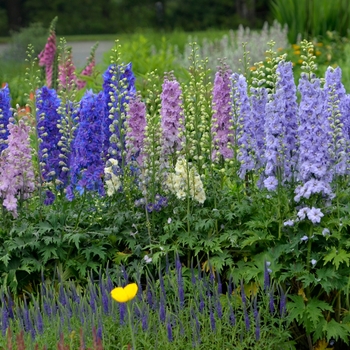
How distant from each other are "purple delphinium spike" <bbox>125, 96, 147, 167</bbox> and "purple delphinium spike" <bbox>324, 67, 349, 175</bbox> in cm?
126

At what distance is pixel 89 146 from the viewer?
521 centimetres

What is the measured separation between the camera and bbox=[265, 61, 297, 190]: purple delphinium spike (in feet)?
15.1

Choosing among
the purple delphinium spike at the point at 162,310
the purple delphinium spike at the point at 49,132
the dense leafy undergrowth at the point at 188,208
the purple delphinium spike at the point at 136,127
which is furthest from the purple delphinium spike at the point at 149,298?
the purple delphinium spike at the point at 49,132

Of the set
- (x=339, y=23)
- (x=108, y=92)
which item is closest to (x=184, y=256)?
(x=108, y=92)

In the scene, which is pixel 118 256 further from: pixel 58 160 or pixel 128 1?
pixel 128 1

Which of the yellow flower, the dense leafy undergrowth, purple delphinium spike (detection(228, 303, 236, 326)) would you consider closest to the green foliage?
the dense leafy undergrowth

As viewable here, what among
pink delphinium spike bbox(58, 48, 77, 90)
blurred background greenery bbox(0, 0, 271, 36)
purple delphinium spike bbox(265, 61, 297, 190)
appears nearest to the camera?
purple delphinium spike bbox(265, 61, 297, 190)

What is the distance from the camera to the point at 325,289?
4391 mm

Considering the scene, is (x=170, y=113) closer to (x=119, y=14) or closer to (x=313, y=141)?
(x=313, y=141)

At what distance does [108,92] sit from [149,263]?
1.27m

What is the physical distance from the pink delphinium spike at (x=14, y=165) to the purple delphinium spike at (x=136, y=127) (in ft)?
2.29

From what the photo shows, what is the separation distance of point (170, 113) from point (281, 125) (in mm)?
906

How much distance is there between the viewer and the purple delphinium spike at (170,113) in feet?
16.9

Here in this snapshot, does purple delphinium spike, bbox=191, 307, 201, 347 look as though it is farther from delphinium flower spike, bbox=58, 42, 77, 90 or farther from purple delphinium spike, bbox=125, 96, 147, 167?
delphinium flower spike, bbox=58, 42, 77, 90
